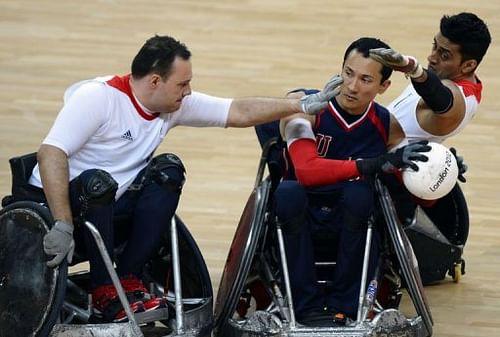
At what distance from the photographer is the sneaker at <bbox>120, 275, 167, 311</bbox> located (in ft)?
18.2

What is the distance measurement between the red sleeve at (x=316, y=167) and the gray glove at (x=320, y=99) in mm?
133

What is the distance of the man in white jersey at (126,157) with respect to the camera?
5414 millimetres

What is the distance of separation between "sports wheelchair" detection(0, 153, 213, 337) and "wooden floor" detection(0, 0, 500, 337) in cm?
99

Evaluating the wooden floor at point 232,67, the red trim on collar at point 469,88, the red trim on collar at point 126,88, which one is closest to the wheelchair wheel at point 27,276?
the red trim on collar at point 126,88

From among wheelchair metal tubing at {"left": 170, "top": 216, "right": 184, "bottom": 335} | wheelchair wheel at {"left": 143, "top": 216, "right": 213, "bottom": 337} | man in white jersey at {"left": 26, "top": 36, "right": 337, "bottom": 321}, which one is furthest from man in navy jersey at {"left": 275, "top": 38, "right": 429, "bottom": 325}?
Result: wheelchair metal tubing at {"left": 170, "top": 216, "right": 184, "bottom": 335}

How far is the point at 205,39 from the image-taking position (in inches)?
432

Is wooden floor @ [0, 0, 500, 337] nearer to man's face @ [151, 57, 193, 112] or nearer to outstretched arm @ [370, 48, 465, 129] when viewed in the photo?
outstretched arm @ [370, 48, 465, 129]

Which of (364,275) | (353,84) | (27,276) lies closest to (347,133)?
(353,84)

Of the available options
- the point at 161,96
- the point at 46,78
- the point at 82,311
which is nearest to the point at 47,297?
the point at 82,311

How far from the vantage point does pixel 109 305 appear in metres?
5.53

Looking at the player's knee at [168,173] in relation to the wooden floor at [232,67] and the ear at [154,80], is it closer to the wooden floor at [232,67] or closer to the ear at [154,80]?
the ear at [154,80]

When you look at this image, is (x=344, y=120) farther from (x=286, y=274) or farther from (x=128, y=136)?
(x=128, y=136)

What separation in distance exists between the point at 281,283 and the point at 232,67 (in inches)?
188

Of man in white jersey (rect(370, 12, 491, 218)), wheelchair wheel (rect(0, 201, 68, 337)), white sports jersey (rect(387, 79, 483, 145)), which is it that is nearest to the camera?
wheelchair wheel (rect(0, 201, 68, 337))
